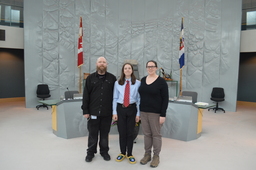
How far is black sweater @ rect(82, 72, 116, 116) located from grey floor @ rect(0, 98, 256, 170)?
81 cm

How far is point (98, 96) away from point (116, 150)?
3.96ft

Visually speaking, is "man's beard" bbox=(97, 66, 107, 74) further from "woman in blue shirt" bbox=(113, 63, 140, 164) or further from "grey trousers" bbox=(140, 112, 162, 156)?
"grey trousers" bbox=(140, 112, 162, 156)

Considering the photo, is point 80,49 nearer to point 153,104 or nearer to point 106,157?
point 106,157

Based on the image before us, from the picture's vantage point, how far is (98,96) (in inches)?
124

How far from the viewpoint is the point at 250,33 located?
798 cm

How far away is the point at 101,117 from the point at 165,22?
6638mm

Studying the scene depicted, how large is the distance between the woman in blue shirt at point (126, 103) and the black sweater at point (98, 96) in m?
0.10

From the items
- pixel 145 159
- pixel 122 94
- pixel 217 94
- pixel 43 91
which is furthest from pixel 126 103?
pixel 43 91

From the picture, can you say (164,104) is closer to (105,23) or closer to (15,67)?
(105,23)

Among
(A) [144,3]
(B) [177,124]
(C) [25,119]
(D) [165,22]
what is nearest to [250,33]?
(D) [165,22]

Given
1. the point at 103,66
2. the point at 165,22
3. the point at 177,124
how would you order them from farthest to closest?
the point at 165,22 → the point at 177,124 → the point at 103,66

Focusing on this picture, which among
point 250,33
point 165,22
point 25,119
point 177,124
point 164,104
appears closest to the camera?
point 164,104

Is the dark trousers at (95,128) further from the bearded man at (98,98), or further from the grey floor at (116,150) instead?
the grey floor at (116,150)

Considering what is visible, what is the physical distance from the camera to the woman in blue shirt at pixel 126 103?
3113mm
